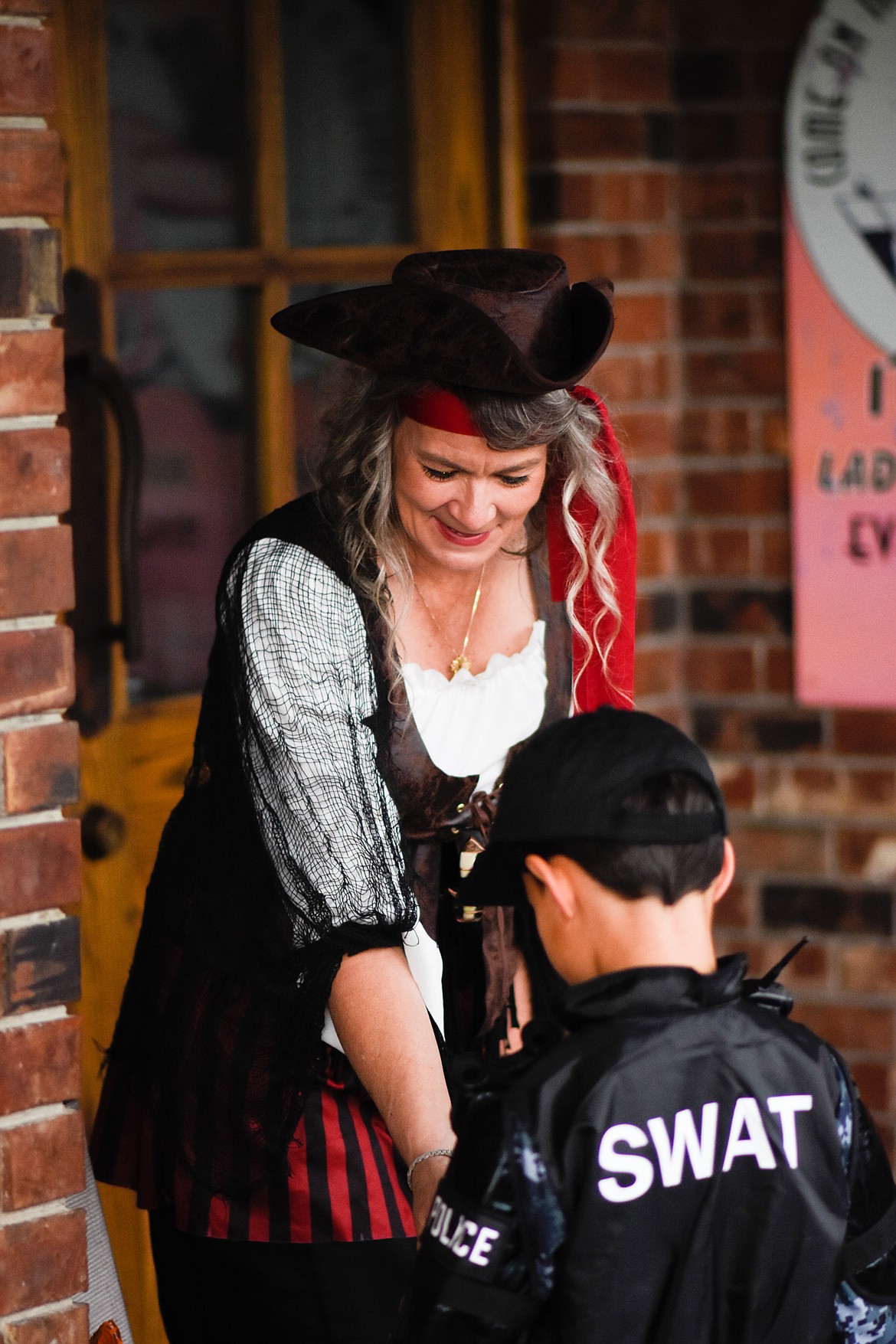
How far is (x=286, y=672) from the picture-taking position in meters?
1.66

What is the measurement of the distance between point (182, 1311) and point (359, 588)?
2.85ft

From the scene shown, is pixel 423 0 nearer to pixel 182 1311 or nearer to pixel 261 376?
pixel 261 376

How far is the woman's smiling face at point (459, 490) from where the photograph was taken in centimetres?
175

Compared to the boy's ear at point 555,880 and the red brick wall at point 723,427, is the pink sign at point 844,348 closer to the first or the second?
the red brick wall at point 723,427

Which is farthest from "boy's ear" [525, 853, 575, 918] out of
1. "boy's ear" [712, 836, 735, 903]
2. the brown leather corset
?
the brown leather corset

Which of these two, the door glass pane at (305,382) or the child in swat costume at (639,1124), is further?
the door glass pane at (305,382)

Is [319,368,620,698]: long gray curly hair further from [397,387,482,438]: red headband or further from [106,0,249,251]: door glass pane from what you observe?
[106,0,249,251]: door glass pane

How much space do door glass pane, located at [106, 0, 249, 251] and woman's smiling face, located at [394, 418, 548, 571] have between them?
105 centimetres

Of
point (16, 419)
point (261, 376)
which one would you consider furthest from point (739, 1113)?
point (261, 376)

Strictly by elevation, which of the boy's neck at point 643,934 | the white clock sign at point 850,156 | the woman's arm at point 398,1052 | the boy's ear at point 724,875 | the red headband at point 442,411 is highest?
the white clock sign at point 850,156

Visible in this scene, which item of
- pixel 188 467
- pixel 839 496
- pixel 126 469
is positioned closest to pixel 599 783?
pixel 126 469

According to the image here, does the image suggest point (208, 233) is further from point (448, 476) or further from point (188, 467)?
point (448, 476)

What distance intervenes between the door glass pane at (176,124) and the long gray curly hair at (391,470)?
893 mm

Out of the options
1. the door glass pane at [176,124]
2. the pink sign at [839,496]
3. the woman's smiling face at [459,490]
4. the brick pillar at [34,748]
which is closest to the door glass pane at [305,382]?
the door glass pane at [176,124]
